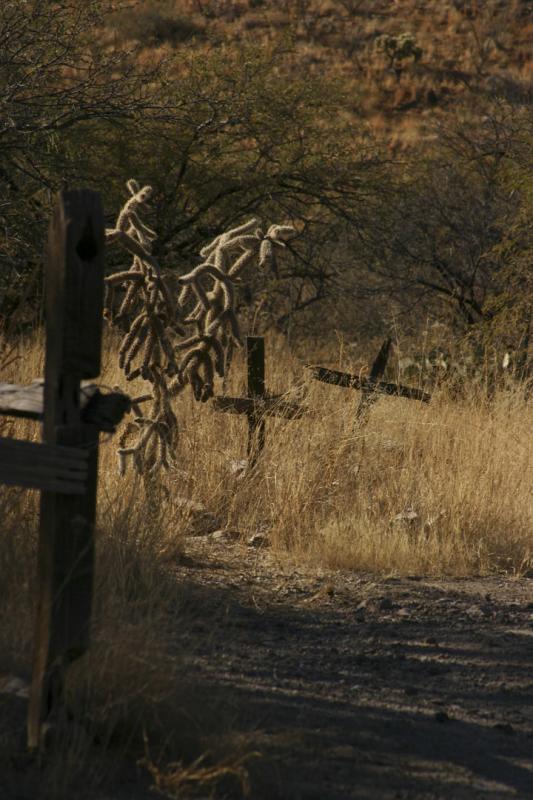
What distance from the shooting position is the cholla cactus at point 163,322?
5891mm

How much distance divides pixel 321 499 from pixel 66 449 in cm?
385

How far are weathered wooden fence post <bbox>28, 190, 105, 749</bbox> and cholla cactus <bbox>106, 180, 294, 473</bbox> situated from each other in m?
2.64

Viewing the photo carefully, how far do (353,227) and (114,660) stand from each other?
10.8 meters

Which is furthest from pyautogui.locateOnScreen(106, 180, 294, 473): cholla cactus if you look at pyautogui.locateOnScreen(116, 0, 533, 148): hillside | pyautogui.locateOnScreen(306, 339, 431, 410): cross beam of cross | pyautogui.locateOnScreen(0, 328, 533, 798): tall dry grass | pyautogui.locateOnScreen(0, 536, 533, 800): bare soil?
pyautogui.locateOnScreen(116, 0, 533, 148): hillside

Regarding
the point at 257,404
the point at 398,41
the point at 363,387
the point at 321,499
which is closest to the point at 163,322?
the point at 257,404

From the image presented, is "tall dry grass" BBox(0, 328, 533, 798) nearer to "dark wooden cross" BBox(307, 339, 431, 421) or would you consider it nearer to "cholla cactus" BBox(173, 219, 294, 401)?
"dark wooden cross" BBox(307, 339, 431, 421)

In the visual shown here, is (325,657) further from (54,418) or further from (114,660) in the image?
(54,418)

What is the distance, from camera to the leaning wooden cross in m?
3.00

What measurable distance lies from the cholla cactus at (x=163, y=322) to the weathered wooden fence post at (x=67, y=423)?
8.67ft

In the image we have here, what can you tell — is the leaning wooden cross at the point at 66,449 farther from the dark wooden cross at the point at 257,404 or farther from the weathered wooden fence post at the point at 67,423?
the dark wooden cross at the point at 257,404

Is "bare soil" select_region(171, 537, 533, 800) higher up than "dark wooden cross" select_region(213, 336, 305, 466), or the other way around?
"dark wooden cross" select_region(213, 336, 305, 466)

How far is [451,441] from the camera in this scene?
7.81 metres

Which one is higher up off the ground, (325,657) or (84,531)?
(84,531)

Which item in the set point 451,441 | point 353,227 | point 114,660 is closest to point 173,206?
point 353,227
